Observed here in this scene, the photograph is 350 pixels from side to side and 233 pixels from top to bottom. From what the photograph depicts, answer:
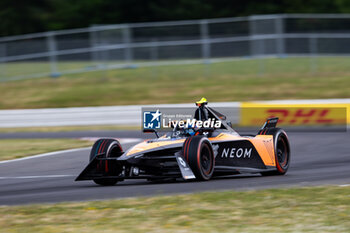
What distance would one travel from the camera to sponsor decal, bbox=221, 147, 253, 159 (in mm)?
9656

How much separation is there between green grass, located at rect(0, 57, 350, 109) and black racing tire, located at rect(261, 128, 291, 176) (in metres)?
13.8

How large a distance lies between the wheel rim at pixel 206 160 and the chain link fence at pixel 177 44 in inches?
697

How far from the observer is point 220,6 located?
48.2m

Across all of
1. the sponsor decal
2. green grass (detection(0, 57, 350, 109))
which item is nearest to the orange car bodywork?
the sponsor decal

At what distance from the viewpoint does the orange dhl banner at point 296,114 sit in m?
18.4

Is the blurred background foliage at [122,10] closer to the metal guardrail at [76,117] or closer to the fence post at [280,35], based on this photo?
the fence post at [280,35]

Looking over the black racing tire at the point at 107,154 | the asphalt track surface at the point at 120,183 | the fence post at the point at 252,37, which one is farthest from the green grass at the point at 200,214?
the fence post at the point at 252,37

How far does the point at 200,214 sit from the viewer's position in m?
7.02

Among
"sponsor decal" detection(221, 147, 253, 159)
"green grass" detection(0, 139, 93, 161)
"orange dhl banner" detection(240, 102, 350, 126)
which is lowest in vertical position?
"green grass" detection(0, 139, 93, 161)

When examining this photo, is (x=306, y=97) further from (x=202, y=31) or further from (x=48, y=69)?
(x=48, y=69)

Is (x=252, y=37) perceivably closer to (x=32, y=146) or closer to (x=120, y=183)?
(x=32, y=146)

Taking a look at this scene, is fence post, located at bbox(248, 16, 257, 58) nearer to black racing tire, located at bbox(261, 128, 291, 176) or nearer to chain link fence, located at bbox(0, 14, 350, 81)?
chain link fence, located at bbox(0, 14, 350, 81)

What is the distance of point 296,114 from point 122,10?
111ft

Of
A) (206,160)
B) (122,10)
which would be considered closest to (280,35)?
(206,160)
